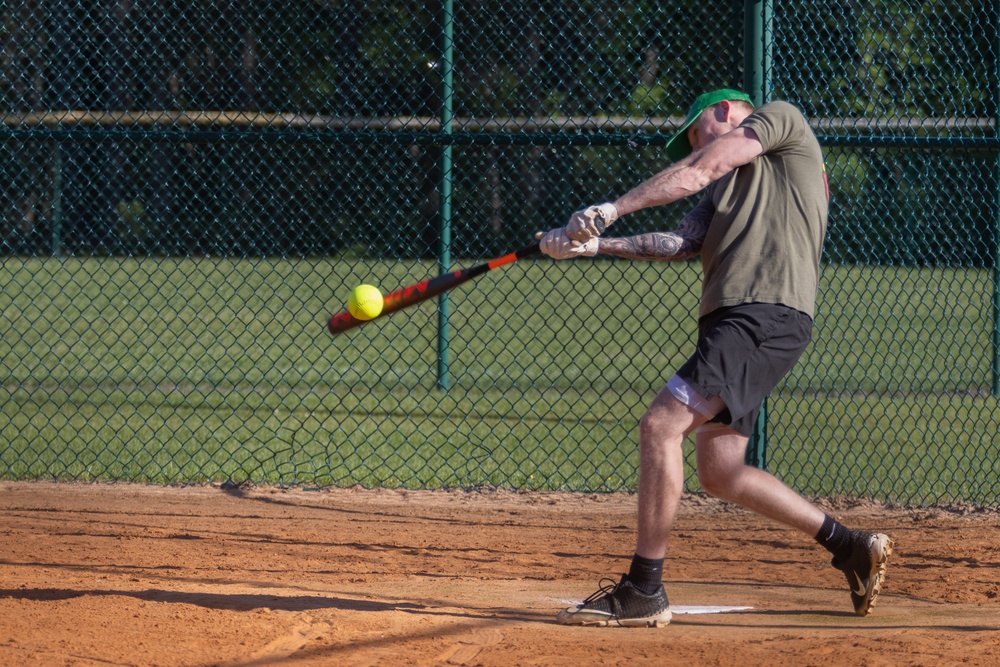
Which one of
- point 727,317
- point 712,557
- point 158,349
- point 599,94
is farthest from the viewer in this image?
point 599,94

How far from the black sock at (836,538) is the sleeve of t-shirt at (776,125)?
4.45 feet

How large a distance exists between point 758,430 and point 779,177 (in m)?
2.17

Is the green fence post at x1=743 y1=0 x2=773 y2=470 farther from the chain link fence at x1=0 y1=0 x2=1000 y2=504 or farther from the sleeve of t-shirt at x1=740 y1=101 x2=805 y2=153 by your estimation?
the sleeve of t-shirt at x1=740 y1=101 x2=805 y2=153

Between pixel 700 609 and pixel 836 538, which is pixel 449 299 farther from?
pixel 836 538

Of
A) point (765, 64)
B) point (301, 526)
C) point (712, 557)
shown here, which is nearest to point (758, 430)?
point (712, 557)

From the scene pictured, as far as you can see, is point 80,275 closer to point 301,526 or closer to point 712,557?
point 301,526

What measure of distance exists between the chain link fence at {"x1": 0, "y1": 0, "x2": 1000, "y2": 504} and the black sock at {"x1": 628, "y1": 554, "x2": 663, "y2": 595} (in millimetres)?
2053

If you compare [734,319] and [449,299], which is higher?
[734,319]

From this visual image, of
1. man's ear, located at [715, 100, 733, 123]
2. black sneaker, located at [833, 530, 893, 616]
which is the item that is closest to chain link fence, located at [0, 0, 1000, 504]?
man's ear, located at [715, 100, 733, 123]

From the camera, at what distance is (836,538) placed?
12.9ft

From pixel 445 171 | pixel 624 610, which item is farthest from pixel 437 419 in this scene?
pixel 624 610

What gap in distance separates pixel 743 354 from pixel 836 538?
824 mm

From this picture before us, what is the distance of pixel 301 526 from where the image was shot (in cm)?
529

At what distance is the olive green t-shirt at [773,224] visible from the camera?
371cm
